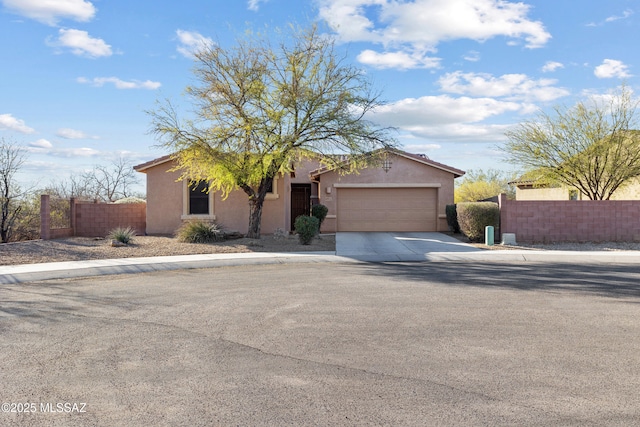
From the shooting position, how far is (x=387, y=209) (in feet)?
81.9

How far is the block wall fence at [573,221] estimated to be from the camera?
19.3 m

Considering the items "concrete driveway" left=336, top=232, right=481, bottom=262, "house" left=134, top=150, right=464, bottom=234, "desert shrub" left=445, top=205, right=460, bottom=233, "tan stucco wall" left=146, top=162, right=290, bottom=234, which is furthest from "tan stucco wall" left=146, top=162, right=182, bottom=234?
"desert shrub" left=445, top=205, right=460, bottom=233

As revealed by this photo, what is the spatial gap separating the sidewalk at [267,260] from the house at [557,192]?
28.5ft

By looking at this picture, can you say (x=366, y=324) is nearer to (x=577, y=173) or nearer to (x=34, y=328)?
(x=34, y=328)

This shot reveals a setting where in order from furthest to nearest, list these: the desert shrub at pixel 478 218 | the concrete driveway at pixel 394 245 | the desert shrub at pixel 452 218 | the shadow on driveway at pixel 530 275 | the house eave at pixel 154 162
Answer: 1. the desert shrub at pixel 452 218
2. the house eave at pixel 154 162
3. the desert shrub at pixel 478 218
4. the concrete driveway at pixel 394 245
5. the shadow on driveway at pixel 530 275

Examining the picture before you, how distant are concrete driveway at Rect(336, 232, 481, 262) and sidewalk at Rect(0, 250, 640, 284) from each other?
0.20ft

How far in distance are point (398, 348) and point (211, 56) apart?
14.7 metres

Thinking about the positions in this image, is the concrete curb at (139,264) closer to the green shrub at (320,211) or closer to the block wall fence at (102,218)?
the green shrub at (320,211)

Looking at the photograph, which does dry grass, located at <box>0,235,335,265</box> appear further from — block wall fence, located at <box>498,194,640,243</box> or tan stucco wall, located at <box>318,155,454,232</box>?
block wall fence, located at <box>498,194,640,243</box>

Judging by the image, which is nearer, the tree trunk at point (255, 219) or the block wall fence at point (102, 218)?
the tree trunk at point (255, 219)

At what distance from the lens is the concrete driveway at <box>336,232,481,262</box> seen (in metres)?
16.0

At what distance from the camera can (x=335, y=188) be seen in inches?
978

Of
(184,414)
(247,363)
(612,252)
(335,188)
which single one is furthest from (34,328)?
(335,188)

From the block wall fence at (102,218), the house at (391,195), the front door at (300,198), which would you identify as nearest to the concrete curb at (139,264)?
the block wall fence at (102,218)
